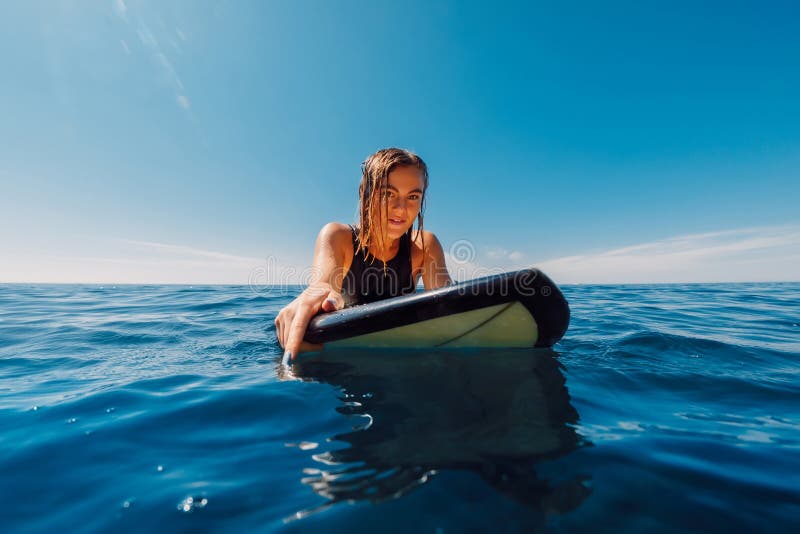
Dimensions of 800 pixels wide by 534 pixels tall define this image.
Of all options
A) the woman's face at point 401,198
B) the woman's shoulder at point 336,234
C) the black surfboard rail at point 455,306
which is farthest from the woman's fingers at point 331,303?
the woman's face at point 401,198

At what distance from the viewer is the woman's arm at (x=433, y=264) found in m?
4.05

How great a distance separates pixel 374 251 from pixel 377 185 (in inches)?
29.5

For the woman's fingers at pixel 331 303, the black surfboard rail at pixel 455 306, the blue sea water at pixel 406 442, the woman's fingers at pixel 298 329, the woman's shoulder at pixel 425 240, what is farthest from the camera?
the woman's shoulder at pixel 425 240

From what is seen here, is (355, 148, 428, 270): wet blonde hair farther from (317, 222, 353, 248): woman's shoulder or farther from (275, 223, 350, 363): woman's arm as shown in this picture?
(275, 223, 350, 363): woman's arm

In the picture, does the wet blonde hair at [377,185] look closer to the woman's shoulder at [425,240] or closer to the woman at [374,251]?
the woman at [374,251]

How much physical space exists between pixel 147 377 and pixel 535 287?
10.9 feet

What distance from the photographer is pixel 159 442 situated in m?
1.78

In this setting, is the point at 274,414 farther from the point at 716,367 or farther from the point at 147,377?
the point at 716,367

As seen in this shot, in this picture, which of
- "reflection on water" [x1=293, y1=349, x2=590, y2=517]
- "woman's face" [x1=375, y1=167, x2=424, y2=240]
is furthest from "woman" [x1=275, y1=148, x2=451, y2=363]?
"reflection on water" [x1=293, y1=349, x2=590, y2=517]

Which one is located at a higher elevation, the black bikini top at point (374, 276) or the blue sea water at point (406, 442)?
the black bikini top at point (374, 276)

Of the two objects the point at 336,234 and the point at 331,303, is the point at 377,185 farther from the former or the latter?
the point at 331,303

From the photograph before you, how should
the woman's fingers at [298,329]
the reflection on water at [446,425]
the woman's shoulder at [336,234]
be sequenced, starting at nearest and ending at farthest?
the reflection on water at [446,425] → the woman's fingers at [298,329] → the woman's shoulder at [336,234]

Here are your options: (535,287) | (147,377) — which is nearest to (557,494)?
(535,287)

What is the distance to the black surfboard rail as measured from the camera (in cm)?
242
